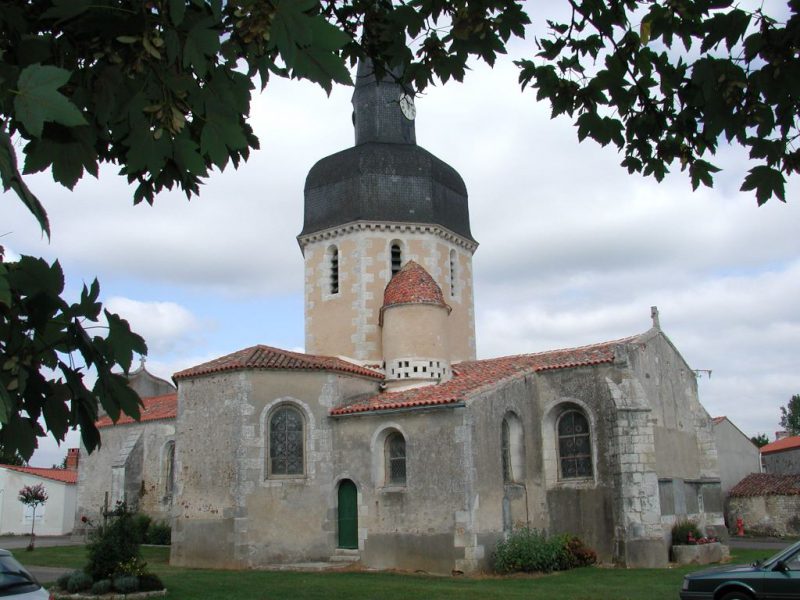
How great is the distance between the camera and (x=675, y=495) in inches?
845

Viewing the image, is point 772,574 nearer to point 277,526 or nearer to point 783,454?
point 277,526

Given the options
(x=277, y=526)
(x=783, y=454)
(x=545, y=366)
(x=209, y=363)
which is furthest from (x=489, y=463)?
(x=783, y=454)

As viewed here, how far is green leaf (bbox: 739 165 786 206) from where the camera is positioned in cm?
494

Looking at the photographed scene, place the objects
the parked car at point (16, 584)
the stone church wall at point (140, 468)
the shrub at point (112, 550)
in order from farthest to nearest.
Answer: the stone church wall at point (140, 468)
the shrub at point (112, 550)
the parked car at point (16, 584)

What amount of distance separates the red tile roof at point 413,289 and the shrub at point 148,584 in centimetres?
1096

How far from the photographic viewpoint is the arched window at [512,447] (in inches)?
798

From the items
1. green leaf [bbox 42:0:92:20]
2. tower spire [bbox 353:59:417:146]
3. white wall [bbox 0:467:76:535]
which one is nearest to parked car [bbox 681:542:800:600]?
green leaf [bbox 42:0:92:20]

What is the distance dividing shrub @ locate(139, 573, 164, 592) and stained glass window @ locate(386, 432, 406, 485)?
707cm

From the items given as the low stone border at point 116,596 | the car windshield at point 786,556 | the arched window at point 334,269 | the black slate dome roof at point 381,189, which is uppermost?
the black slate dome roof at point 381,189

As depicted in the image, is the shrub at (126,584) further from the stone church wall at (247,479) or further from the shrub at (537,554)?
the shrub at (537,554)

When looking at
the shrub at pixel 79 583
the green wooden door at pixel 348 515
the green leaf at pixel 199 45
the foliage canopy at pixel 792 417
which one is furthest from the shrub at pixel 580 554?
the foliage canopy at pixel 792 417

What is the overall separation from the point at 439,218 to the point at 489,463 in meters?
9.02

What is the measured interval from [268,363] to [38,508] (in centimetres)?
2748

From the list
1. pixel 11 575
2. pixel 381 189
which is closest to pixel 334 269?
pixel 381 189
